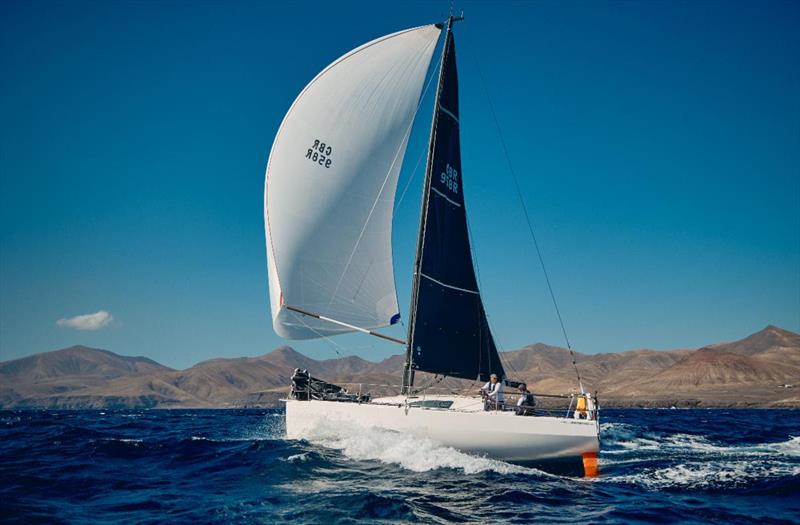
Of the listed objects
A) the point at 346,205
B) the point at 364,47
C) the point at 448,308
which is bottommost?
the point at 448,308

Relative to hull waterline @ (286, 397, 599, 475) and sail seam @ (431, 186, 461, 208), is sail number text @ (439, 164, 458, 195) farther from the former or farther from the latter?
hull waterline @ (286, 397, 599, 475)

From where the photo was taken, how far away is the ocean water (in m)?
10.3

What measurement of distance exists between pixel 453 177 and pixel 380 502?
1208 cm

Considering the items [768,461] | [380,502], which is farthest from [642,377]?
[380,502]

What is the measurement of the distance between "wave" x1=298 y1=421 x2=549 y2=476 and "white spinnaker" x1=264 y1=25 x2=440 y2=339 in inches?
159

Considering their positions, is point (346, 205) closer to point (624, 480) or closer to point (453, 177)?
point (453, 177)

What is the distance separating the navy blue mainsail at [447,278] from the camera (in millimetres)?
18438

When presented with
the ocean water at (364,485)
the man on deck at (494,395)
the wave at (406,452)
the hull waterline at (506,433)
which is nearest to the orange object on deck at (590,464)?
the hull waterline at (506,433)

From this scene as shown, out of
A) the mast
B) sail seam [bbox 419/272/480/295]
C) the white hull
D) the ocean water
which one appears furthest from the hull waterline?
sail seam [bbox 419/272/480/295]

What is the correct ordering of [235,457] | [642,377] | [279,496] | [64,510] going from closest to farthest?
[64,510], [279,496], [235,457], [642,377]

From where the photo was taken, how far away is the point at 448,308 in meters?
19.0

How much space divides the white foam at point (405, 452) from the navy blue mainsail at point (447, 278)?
229cm

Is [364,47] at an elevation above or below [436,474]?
above

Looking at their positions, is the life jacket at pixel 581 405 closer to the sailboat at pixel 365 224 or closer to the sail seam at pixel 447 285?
the sailboat at pixel 365 224
